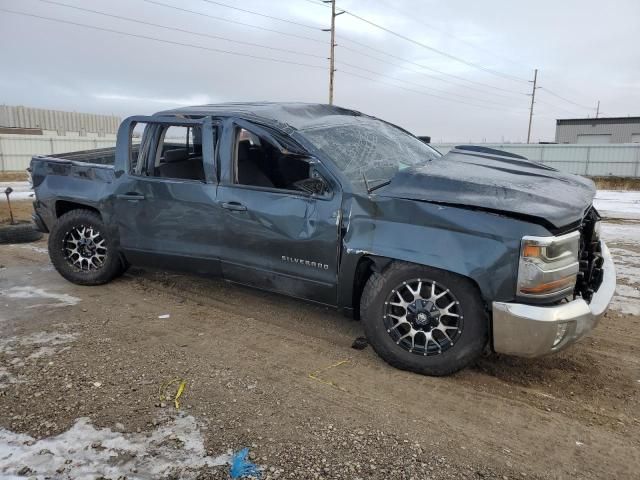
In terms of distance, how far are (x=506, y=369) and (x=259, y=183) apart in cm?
244

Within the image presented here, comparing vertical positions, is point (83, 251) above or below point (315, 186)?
below

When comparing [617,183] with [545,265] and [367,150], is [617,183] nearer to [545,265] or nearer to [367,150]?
[367,150]

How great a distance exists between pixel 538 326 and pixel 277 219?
197 centimetres

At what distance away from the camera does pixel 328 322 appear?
14.1 feet

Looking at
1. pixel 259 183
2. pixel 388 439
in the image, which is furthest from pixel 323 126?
pixel 388 439

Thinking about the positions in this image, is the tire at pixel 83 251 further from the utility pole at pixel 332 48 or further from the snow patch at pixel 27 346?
the utility pole at pixel 332 48

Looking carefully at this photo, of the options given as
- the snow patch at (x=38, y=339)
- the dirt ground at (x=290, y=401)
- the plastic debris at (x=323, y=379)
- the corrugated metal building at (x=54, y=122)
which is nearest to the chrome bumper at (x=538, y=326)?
the dirt ground at (x=290, y=401)

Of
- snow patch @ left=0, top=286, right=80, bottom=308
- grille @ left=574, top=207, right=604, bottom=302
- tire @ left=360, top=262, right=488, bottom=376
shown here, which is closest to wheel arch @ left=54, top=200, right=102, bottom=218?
snow patch @ left=0, top=286, right=80, bottom=308

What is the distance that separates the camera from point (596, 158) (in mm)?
Answer: 27625

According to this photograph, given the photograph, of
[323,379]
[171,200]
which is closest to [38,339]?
[171,200]

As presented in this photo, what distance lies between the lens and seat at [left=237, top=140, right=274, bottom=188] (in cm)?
407

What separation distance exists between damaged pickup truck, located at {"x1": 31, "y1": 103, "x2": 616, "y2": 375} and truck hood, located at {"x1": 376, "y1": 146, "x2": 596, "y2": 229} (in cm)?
1

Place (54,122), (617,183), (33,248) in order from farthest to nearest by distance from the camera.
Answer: (54,122) < (617,183) < (33,248)

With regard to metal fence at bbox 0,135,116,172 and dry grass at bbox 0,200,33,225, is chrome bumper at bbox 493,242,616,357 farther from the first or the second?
metal fence at bbox 0,135,116,172
